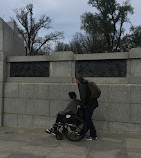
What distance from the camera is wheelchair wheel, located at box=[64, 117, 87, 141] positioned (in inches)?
237

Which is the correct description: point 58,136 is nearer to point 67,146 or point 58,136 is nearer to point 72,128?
point 72,128

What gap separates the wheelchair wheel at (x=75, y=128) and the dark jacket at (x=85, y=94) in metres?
0.48

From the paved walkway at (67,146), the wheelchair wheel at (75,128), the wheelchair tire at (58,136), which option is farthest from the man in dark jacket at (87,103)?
the wheelchair tire at (58,136)

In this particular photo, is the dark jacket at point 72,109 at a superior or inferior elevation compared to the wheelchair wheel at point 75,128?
superior

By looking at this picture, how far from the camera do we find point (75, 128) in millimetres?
6066

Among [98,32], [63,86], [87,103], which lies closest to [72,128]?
[87,103]

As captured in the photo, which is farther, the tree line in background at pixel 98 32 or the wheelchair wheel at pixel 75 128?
the tree line in background at pixel 98 32

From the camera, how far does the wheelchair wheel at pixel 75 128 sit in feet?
19.7

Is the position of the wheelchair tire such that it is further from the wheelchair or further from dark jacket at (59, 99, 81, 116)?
dark jacket at (59, 99, 81, 116)

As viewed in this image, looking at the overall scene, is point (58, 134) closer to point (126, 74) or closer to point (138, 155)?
point (138, 155)

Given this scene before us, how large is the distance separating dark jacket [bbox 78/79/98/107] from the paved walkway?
40.9 inches

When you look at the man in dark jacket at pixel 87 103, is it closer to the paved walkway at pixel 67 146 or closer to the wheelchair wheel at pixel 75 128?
the wheelchair wheel at pixel 75 128

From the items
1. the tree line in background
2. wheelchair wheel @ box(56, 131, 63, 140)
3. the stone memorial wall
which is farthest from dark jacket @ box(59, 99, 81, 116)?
the tree line in background

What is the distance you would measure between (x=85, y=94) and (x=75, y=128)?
962 mm
